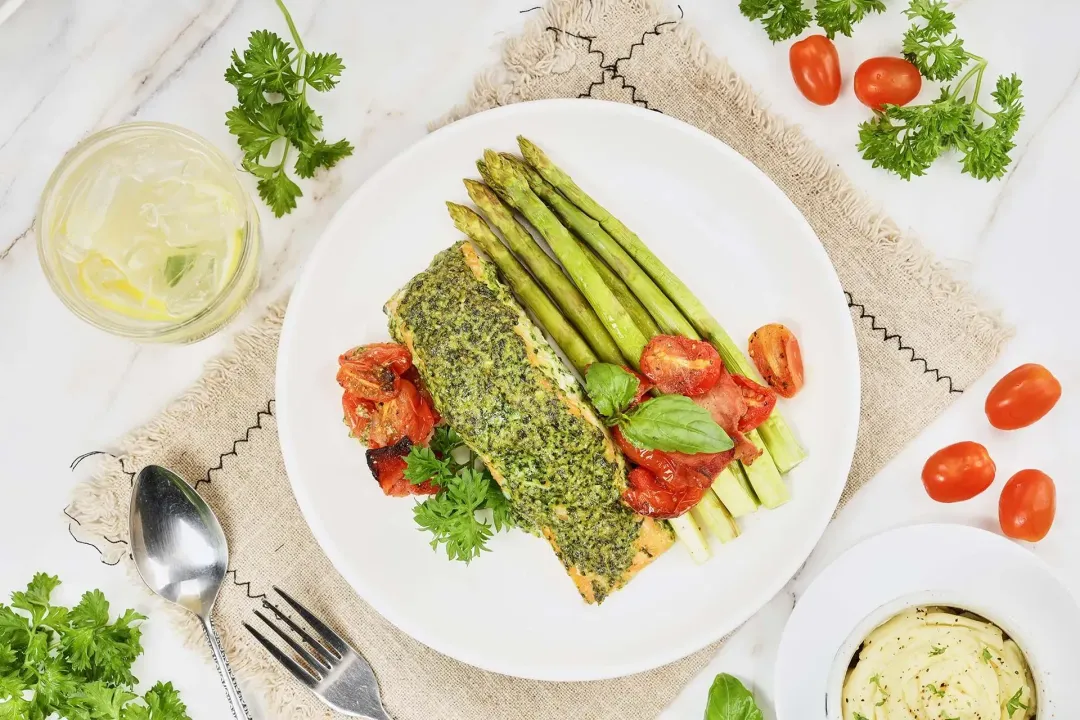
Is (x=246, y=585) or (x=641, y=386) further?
(x=246, y=585)

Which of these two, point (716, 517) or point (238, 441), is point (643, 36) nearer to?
point (716, 517)

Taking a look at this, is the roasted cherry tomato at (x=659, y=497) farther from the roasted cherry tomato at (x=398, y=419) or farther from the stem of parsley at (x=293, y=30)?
the stem of parsley at (x=293, y=30)

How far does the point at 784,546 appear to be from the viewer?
147 inches

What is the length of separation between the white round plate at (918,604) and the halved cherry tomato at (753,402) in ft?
2.34

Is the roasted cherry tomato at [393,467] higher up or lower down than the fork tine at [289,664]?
higher up

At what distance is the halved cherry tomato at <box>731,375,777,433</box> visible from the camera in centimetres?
359

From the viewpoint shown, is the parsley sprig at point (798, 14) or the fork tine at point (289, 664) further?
Result: the fork tine at point (289, 664)

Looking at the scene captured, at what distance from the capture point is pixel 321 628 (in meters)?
3.89

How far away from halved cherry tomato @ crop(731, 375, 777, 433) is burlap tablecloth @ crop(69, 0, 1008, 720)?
61cm

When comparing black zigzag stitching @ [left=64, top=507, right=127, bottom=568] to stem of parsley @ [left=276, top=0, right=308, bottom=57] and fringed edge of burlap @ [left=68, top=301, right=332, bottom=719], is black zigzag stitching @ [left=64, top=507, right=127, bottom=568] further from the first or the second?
stem of parsley @ [left=276, top=0, right=308, bottom=57]

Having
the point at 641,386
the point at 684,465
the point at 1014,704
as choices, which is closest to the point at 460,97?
the point at 641,386

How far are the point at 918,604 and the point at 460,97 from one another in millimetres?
3099

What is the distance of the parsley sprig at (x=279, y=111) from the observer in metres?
3.62

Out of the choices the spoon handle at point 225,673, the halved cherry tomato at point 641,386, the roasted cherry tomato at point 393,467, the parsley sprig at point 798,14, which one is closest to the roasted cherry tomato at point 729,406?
the halved cherry tomato at point 641,386
